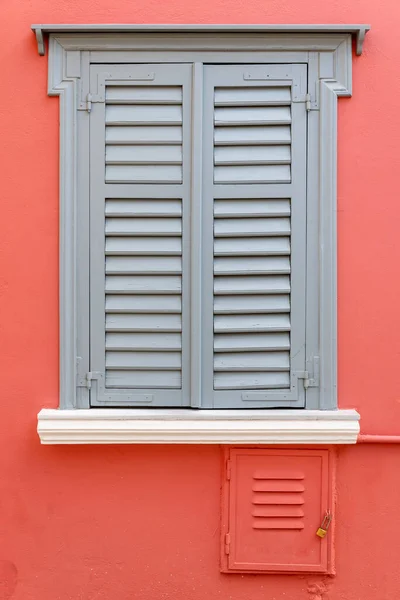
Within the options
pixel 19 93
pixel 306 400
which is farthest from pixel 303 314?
pixel 19 93

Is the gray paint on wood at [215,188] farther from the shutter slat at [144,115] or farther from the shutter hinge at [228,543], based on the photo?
the shutter hinge at [228,543]

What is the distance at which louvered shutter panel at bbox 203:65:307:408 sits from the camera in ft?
9.09

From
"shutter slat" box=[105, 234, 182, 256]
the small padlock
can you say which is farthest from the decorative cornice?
the small padlock

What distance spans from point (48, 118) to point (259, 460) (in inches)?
76.3

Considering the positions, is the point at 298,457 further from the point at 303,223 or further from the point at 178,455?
the point at 303,223

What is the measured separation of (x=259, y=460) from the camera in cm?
281

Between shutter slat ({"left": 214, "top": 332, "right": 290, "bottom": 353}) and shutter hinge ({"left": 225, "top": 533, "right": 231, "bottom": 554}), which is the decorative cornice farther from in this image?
shutter hinge ({"left": 225, "top": 533, "right": 231, "bottom": 554})

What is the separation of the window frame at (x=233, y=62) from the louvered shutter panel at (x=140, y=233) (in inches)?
3.2

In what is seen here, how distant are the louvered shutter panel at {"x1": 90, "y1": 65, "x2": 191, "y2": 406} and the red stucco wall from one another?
23 cm

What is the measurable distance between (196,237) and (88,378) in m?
0.85

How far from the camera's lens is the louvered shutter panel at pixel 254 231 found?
2.77 m

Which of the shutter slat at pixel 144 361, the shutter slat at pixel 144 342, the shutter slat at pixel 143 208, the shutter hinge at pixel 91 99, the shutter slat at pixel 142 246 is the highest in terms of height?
the shutter hinge at pixel 91 99

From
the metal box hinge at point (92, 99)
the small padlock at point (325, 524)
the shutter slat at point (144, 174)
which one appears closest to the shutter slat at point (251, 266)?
the shutter slat at point (144, 174)

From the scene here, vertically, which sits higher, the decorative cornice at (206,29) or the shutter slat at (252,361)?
the decorative cornice at (206,29)
